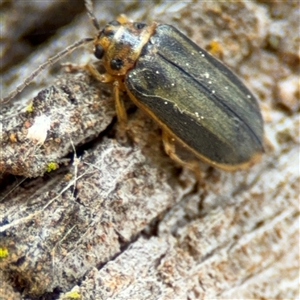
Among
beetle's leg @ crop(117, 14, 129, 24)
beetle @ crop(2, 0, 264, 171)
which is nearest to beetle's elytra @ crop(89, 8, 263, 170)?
beetle @ crop(2, 0, 264, 171)

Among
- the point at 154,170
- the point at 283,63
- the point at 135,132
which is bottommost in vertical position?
the point at 283,63

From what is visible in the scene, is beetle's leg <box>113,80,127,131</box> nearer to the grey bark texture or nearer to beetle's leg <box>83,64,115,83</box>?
the grey bark texture

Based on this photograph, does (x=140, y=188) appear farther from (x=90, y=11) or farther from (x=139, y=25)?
(x=90, y=11)

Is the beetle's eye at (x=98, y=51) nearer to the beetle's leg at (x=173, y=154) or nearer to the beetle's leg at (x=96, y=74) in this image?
the beetle's leg at (x=96, y=74)

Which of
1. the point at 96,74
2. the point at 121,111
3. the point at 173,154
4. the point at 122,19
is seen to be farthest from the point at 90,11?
the point at 173,154

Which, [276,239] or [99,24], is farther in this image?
[99,24]

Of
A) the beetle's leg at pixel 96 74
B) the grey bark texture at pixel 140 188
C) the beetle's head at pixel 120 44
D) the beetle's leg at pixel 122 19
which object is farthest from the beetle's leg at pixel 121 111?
the beetle's leg at pixel 122 19

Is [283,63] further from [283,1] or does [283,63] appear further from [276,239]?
[276,239]

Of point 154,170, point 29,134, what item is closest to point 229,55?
point 154,170
